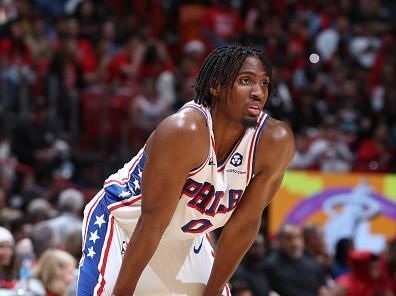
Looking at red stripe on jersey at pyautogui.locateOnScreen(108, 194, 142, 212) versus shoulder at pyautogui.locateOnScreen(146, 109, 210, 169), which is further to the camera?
red stripe on jersey at pyautogui.locateOnScreen(108, 194, 142, 212)

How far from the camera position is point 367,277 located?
24.7ft

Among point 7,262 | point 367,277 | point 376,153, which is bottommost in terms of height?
point 376,153

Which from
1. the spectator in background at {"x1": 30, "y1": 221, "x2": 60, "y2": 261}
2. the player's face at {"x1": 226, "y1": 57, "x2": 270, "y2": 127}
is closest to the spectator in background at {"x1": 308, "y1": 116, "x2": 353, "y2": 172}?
the spectator in background at {"x1": 30, "y1": 221, "x2": 60, "y2": 261}

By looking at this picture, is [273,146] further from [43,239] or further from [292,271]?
[292,271]

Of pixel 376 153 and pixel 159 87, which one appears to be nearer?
pixel 376 153

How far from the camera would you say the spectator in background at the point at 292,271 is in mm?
8125

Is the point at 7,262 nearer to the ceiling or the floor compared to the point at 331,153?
nearer to the ceiling

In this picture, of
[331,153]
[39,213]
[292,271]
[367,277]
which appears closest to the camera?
[367,277]

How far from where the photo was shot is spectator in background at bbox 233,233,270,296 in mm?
7859

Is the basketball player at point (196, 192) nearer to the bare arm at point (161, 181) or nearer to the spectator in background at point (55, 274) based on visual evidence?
the bare arm at point (161, 181)

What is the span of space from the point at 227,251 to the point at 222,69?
0.81 metres

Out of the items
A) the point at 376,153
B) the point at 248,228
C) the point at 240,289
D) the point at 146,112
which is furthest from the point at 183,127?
the point at 376,153

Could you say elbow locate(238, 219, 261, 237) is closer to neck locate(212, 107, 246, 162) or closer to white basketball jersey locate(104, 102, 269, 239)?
white basketball jersey locate(104, 102, 269, 239)

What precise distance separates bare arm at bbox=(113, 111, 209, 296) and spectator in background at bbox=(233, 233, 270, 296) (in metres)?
3.65
